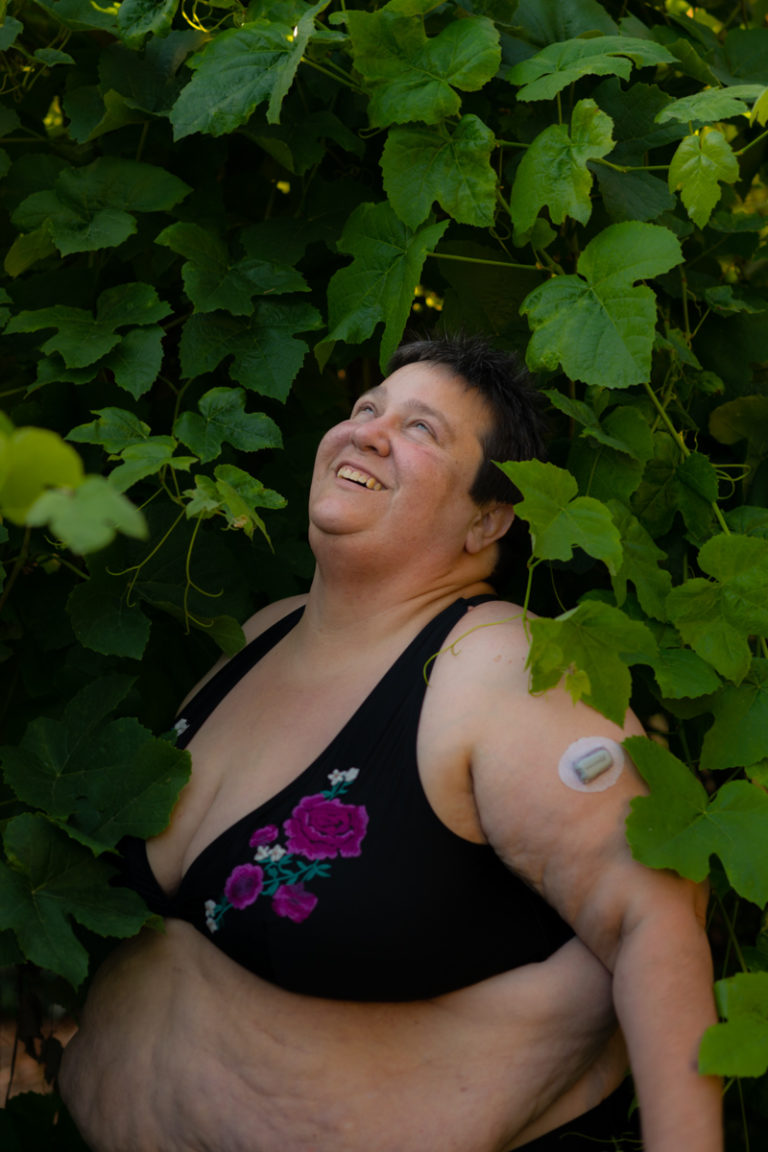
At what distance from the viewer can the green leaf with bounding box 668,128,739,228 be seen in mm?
1605

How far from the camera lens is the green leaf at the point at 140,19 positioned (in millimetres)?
1753

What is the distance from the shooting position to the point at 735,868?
1.38m

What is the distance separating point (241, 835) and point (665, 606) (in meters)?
0.64

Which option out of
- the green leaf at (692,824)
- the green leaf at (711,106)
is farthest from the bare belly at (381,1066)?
the green leaf at (711,106)

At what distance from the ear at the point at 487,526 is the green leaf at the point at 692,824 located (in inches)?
16.7

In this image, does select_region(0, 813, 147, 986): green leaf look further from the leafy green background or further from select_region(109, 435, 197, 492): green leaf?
select_region(109, 435, 197, 492): green leaf

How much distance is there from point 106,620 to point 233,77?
2.59 feet

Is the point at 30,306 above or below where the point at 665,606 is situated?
above

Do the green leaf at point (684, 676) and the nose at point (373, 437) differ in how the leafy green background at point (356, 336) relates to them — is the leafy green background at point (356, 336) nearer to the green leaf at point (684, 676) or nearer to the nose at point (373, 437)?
the green leaf at point (684, 676)

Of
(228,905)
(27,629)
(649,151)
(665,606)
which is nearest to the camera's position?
(228,905)

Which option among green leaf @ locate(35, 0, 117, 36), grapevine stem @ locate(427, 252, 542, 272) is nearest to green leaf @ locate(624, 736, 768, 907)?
grapevine stem @ locate(427, 252, 542, 272)

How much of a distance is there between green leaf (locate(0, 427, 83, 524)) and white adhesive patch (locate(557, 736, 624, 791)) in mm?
839

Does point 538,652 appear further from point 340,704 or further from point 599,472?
point 599,472

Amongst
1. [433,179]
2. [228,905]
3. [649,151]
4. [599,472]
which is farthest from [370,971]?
[649,151]
